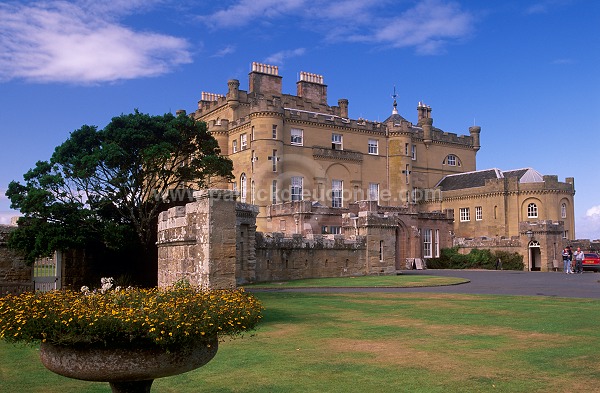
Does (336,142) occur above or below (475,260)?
above

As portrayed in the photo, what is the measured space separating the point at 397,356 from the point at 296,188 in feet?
140

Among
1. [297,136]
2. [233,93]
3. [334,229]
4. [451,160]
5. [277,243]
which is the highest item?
[233,93]

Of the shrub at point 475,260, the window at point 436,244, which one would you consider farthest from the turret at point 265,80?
the shrub at point 475,260

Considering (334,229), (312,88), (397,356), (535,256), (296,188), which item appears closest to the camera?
(397,356)

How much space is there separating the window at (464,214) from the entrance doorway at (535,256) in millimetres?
10327

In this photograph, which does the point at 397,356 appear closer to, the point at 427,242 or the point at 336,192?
the point at 427,242

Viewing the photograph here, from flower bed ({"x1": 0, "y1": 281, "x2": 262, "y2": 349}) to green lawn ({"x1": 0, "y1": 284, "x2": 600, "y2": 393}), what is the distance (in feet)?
7.54

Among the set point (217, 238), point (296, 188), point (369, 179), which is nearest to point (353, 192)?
point (369, 179)

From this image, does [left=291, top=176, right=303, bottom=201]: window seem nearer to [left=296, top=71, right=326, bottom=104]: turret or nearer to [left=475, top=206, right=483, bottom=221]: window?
[left=296, top=71, right=326, bottom=104]: turret

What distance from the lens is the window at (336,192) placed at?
55188 millimetres

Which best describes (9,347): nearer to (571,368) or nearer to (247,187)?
(571,368)

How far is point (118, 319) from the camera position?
587 centimetres

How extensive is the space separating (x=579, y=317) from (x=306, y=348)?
7561 mm

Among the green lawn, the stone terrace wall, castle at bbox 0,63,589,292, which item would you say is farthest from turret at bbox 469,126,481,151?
the green lawn
